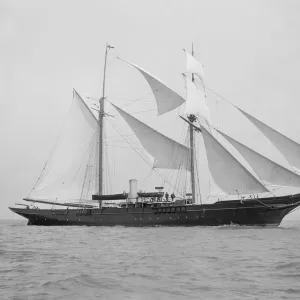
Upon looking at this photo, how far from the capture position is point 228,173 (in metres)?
41.5

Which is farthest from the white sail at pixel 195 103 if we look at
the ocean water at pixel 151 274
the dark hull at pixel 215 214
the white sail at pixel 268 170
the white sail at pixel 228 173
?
the ocean water at pixel 151 274

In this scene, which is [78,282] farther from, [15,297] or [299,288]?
[299,288]

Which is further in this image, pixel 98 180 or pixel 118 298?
pixel 98 180

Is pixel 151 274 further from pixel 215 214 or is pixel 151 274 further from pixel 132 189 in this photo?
pixel 132 189

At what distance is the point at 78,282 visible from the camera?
11750 mm

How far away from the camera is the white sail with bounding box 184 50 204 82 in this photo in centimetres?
5212

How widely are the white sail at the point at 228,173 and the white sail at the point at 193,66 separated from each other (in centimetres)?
A: 1211

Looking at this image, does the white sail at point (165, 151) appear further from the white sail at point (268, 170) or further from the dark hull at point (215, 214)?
the white sail at point (268, 170)

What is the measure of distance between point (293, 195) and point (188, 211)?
33.0ft

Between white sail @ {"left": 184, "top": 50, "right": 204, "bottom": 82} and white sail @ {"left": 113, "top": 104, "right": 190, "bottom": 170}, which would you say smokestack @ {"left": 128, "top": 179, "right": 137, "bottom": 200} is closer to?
white sail @ {"left": 113, "top": 104, "right": 190, "bottom": 170}

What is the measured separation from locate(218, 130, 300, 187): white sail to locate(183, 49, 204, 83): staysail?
13850 millimetres

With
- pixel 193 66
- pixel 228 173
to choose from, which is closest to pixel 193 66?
pixel 193 66

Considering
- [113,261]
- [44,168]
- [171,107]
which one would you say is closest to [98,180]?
[44,168]

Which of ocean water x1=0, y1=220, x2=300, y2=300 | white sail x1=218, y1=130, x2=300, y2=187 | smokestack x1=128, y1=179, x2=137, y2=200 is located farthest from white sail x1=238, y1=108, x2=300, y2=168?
ocean water x1=0, y1=220, x2=300, y2=300
